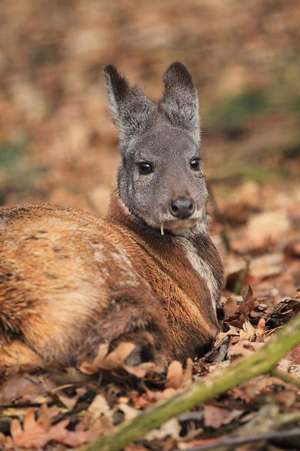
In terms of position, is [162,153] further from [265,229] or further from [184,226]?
[265,229]

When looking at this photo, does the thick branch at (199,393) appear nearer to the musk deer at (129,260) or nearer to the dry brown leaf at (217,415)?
the dry brown leaf at (217,415)

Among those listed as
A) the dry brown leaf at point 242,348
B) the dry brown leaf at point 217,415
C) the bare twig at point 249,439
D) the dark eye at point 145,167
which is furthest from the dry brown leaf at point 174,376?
the dark eye at point 145,167

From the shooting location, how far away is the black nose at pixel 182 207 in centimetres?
622

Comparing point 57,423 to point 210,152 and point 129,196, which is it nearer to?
point 129,196

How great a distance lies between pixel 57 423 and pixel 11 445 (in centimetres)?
29

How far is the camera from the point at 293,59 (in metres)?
16.6

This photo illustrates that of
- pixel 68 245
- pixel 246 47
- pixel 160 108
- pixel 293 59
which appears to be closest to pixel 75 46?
pixel 246 47

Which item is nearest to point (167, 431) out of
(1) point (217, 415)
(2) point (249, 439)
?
(1) point (217, 415)

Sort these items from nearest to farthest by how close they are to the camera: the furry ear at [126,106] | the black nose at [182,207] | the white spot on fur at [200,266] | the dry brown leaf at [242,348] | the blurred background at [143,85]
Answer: the dry brown leaf at [242,348]
the black nose at [182,207]
the white spot on fur at [200,266]
the furry ear at [126,106]
the blurred background at [143,85]

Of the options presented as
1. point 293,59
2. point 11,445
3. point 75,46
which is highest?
point 75,46

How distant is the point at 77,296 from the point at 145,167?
205 cm

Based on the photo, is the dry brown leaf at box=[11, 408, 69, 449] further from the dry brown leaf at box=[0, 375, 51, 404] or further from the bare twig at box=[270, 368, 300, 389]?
the bare twig at box=[270, 368, 300, 389]

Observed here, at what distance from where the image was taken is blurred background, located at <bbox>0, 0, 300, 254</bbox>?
12.9m

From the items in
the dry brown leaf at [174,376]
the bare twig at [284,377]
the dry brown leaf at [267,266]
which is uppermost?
the dry brown leaf at [267,266]
